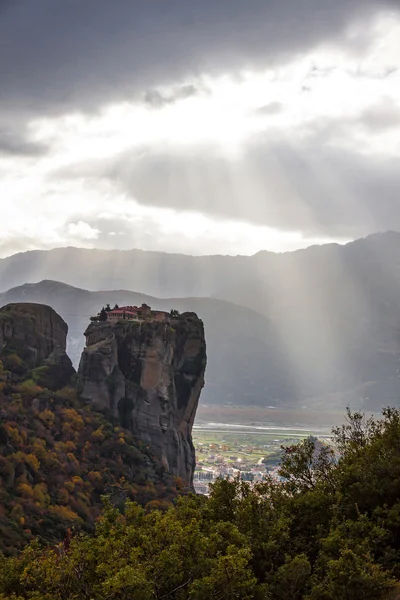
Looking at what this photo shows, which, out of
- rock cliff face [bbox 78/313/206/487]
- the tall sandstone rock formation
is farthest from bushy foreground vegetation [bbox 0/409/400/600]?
the tall sandstone rock formation

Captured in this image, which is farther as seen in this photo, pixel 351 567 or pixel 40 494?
pixel 40 494

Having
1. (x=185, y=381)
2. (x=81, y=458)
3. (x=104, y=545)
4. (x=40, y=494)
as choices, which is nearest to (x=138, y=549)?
(x=104, y=545)

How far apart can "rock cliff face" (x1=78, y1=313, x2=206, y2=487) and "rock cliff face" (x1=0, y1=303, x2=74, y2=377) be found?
5.28 metres

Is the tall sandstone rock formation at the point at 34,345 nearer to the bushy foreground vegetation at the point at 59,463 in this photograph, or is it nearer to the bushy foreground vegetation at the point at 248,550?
the bushy foreground vegetation at the point at 59,463

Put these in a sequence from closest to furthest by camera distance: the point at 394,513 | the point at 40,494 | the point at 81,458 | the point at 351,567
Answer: the point at 351,567 < the point at 394,513 < the point at 40,494 < the point at 81,458

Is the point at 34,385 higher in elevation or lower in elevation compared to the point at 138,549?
higher

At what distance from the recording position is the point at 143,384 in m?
100

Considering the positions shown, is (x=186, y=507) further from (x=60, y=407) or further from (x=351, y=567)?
(x=60, y=407)

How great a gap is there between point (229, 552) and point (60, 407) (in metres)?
63.9

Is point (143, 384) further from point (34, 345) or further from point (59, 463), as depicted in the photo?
point (59, 463)

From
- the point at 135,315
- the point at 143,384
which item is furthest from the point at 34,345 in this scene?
the point at 143,384

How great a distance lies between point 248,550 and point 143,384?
67634mm

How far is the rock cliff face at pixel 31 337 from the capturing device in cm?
9981

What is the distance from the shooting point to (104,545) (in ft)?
114
